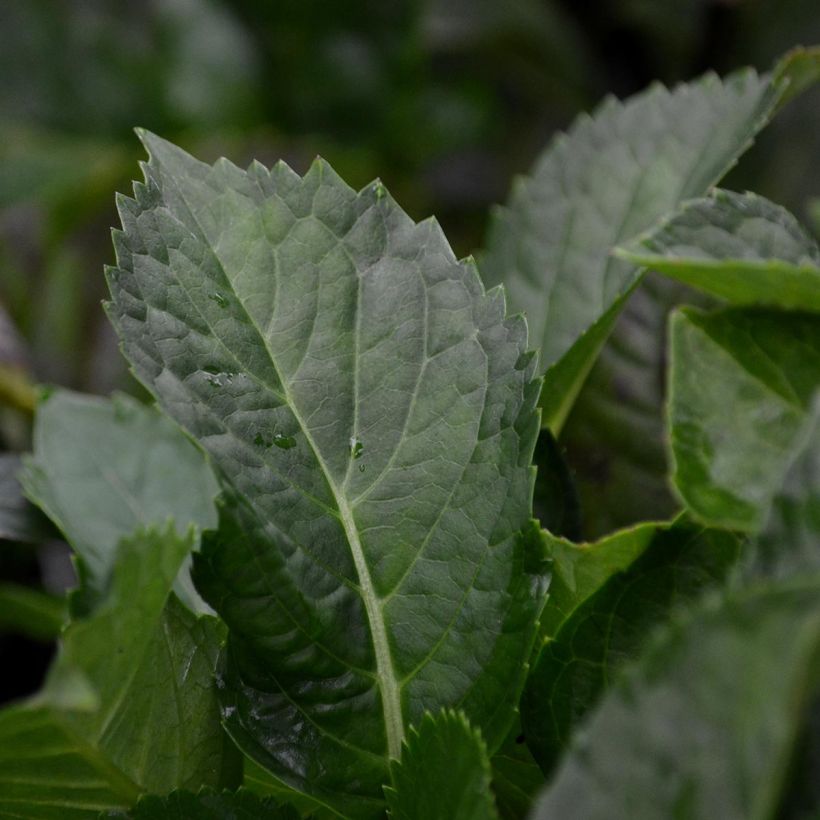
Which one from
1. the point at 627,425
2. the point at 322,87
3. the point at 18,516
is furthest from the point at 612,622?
the point at 322,87

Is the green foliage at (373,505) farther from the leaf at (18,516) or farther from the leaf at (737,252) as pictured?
the leaf at (18,516)

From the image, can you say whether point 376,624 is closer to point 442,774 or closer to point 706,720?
point 442,774

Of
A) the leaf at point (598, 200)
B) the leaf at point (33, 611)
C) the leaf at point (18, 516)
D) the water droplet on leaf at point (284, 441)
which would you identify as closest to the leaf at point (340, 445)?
the water droplet on leaf at point (284, 441)

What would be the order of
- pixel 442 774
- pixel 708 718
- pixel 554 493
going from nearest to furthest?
pixel 708 718 → pixel 442 774 → pixel 554 493

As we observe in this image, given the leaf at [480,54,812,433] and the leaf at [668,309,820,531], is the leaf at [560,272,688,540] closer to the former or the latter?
the leaf at [480,54,812,433]

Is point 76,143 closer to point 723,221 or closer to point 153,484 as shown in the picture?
point 153,484

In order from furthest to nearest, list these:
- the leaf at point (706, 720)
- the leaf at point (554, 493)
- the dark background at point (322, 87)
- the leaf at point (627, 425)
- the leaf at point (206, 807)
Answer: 1. the dark background at point (322, 87)
2. the leaf at point (627, 425)
3. the leaf at point (554, 493)
4. the leaf at point (206, 807)
5. the leaf at point (706, 720)
